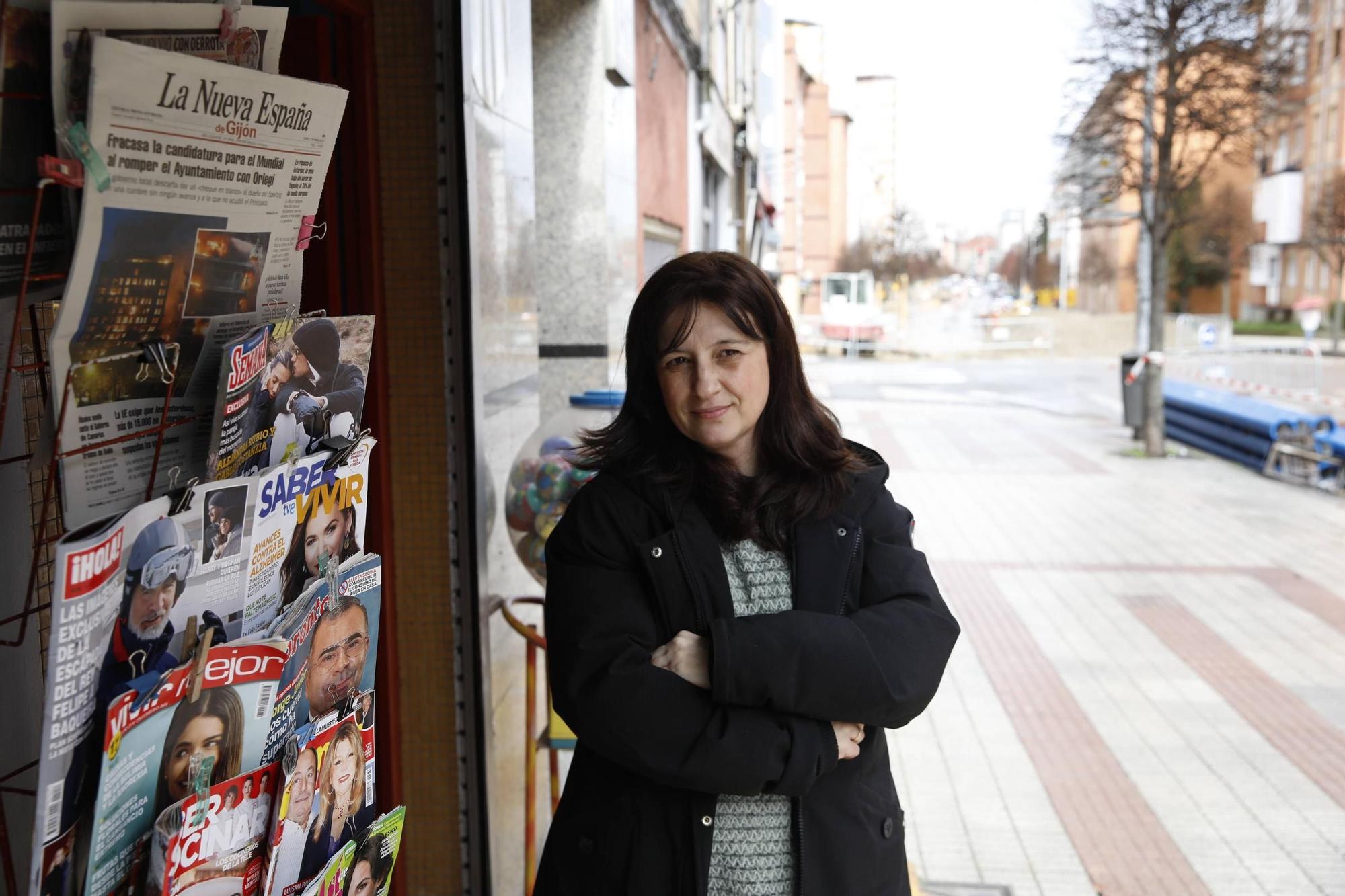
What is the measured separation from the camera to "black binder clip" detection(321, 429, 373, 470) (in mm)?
1500

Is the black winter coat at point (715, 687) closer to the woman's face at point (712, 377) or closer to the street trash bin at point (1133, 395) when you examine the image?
the woman's face at point (712, 377)

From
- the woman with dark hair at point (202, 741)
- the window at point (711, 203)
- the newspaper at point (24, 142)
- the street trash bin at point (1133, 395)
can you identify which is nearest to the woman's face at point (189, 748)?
the woman with dark hair at point (202, 741)

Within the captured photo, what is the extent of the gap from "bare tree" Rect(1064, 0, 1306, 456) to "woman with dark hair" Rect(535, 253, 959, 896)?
467 inches

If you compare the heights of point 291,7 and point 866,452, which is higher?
point 291,7

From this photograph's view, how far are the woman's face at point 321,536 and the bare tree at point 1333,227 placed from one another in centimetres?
A: 3321

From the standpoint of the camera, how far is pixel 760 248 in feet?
63.1

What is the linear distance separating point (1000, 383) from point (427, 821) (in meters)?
21.4

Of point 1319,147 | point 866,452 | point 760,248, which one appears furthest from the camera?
point 1319,147

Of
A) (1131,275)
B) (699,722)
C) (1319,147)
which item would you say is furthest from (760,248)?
(1131,275)

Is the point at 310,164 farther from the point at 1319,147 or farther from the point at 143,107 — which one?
the point at 1319,147

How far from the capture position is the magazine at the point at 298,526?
1.35 meters

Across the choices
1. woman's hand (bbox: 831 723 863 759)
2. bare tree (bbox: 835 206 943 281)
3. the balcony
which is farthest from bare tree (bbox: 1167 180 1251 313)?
woman's hand (bbox: 831 723 863 759)

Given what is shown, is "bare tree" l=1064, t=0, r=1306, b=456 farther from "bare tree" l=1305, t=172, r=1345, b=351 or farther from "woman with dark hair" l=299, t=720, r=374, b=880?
"bare tree" l=1305, t=172, r=1345, b=351

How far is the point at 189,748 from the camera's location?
1.25 m
